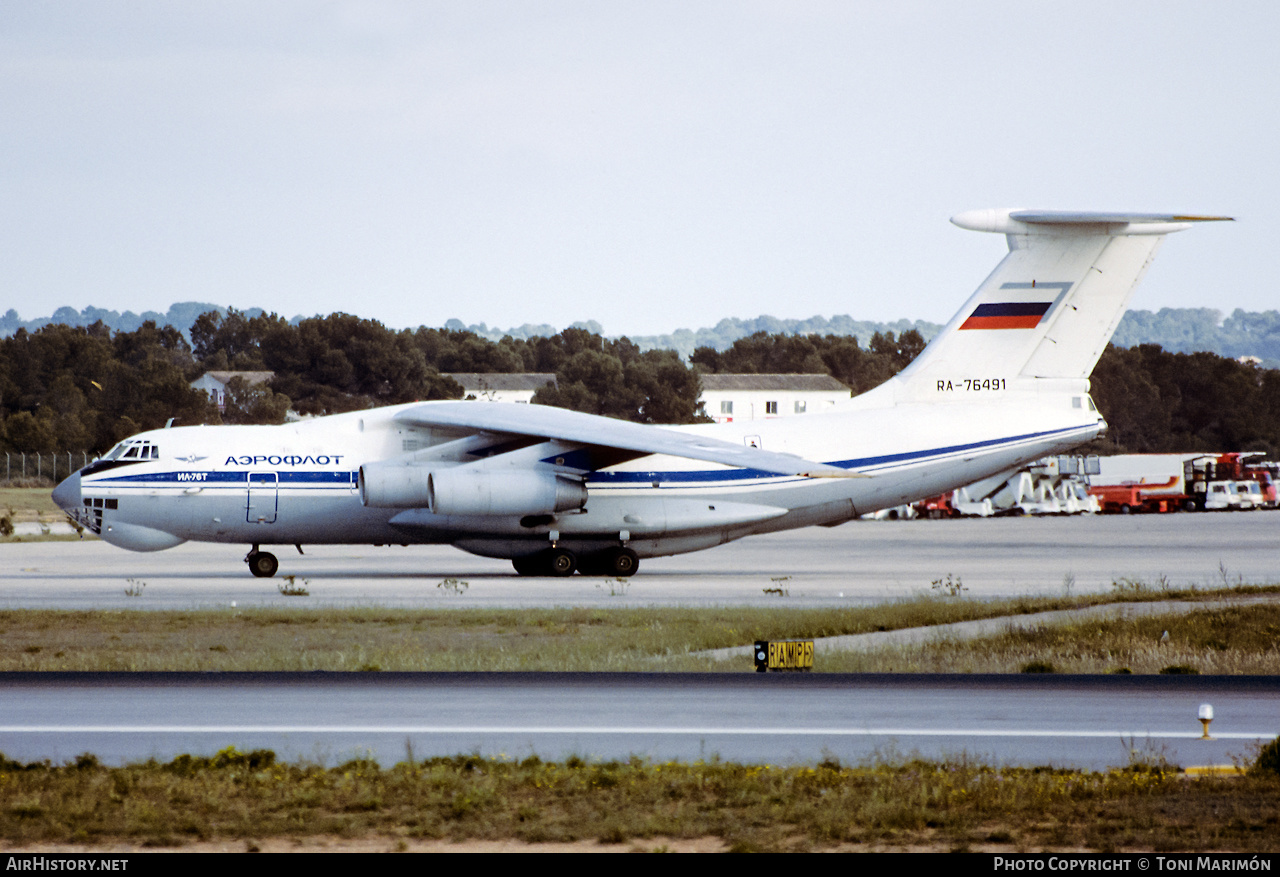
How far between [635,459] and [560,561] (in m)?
2.61

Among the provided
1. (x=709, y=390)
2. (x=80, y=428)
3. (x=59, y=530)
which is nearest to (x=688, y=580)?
(x=59, y=530)

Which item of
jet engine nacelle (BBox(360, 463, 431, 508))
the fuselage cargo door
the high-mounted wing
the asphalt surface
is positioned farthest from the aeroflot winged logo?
the asphalt surface

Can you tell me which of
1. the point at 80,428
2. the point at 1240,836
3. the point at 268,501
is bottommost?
the point at 1240,836

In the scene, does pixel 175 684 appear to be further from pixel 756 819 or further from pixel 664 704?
pixel 756 819

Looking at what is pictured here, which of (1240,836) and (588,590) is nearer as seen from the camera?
(1240,836)

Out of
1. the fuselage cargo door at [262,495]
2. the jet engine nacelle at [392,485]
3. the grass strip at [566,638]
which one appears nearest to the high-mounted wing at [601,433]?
the jet engine nacelle at [392,485]

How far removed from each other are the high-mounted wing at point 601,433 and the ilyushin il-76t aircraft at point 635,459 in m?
0.10

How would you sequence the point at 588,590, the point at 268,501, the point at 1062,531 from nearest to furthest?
1. the point at 588,590
2. the point at 268,501
3. the point at 1062,531

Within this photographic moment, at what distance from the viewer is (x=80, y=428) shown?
73062mm

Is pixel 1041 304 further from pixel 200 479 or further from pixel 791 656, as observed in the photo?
pixel 200 479

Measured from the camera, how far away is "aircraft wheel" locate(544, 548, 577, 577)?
28984mm

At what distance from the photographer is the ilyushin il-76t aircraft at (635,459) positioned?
2739 centimetres

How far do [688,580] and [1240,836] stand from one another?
2035cm

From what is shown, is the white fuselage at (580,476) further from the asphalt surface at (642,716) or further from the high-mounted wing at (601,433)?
the asphalt surface at (642,716)
